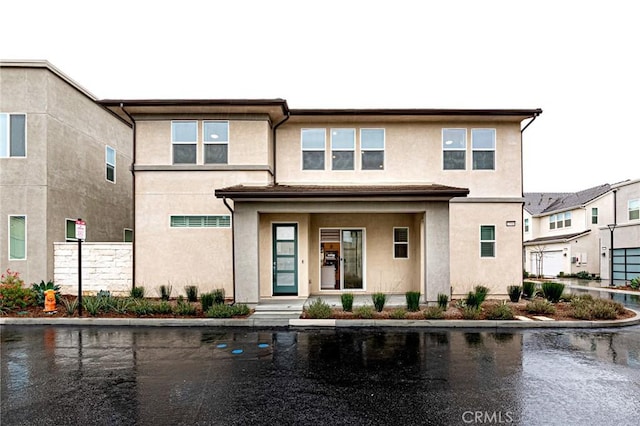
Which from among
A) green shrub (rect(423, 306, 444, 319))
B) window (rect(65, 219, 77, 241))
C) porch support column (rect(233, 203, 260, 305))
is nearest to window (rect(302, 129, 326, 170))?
porch support column (rect(233, 203, 260, 305))

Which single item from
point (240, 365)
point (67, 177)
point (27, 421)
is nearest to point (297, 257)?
point (240, 365)

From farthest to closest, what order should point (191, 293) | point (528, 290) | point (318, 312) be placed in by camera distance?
point (528, 290), point (191, 293), point (318, 312)

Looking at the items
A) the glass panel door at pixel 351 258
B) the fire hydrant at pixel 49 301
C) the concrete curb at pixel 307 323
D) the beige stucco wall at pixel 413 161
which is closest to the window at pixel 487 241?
the beige stucco wall at pixel 413 161

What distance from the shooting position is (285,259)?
488 inches

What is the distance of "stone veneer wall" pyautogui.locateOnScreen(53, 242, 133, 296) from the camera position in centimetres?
1234

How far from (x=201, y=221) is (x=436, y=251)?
820cm

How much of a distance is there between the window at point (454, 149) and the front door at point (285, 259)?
21.1 feet

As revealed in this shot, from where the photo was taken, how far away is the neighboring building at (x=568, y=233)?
26.3 m

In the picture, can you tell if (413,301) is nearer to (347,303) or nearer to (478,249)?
(347,303)

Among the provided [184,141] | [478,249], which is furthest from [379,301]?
[184,141]

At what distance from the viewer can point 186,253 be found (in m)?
12.2

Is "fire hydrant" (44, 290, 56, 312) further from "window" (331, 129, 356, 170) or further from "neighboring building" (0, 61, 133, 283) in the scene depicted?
"window" (331, 129, 356, 170)

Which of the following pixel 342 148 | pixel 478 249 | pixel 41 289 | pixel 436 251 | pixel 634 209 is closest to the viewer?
pixel 436 251

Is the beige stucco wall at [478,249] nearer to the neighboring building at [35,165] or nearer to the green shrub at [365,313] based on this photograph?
the green shrub at [365,313]
